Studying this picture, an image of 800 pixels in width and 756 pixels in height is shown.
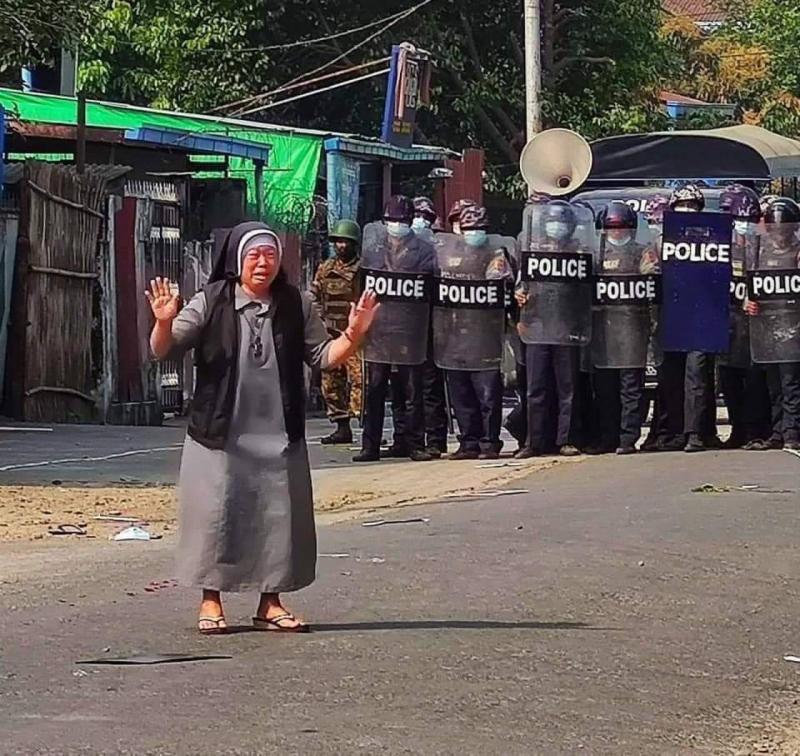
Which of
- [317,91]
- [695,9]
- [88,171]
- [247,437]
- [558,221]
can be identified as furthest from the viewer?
[695,9]

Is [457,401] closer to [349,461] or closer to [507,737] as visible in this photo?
[349,461]

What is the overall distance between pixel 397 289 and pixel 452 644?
8085 mm

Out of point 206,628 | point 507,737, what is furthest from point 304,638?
point 507,737

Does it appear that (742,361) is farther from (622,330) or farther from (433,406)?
(433,406)

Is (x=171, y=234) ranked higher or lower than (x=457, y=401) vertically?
higher

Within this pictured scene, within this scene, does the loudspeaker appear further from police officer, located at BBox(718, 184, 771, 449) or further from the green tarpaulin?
the green tarpaulin

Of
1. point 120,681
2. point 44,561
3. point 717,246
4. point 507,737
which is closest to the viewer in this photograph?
point 507,737

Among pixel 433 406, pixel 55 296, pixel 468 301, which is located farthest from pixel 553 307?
pixel 55 296

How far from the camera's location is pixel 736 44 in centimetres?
5131

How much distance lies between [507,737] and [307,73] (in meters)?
26.7

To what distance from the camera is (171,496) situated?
43.8 feet

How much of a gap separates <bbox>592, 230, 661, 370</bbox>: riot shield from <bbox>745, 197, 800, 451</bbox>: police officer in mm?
819

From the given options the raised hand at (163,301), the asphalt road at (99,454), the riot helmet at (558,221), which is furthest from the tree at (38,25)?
the raised hand at (163,301)

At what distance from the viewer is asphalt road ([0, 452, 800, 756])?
6.55 metres
